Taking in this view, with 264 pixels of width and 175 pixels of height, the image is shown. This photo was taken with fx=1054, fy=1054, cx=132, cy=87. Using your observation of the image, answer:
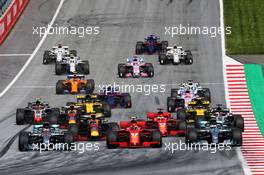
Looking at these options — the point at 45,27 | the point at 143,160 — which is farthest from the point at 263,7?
the point at 143,160

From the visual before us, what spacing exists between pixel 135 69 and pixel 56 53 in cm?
677

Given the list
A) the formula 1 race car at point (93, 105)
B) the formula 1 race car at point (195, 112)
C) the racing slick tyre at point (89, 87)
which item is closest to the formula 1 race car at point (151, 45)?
the racing slick tyre at point (89, 87)

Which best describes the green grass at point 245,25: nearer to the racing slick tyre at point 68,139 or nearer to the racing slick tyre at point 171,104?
the racing slick tyre at point 171,104

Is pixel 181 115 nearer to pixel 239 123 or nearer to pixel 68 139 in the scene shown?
pixel 239 123

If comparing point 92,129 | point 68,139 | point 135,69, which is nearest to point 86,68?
point 135,69

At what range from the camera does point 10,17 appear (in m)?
75.1

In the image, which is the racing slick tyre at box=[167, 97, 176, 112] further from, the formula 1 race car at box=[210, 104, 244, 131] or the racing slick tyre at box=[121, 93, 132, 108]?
the formula 1 race car at box=[210, 104, 244, 131]

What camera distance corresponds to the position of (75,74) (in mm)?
60031

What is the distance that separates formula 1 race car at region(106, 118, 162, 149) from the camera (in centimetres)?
4362

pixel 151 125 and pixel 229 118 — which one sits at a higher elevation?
pixel 229 118

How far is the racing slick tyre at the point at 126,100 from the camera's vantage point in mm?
52531

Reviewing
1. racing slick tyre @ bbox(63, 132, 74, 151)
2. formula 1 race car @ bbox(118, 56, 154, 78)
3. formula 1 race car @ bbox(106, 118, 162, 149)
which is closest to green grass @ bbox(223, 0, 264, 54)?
formula 1 race car @ bbox(118, 56, 154, 78)

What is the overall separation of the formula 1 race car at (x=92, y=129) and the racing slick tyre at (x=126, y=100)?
6.53 meters

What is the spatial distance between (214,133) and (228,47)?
83.9ft
